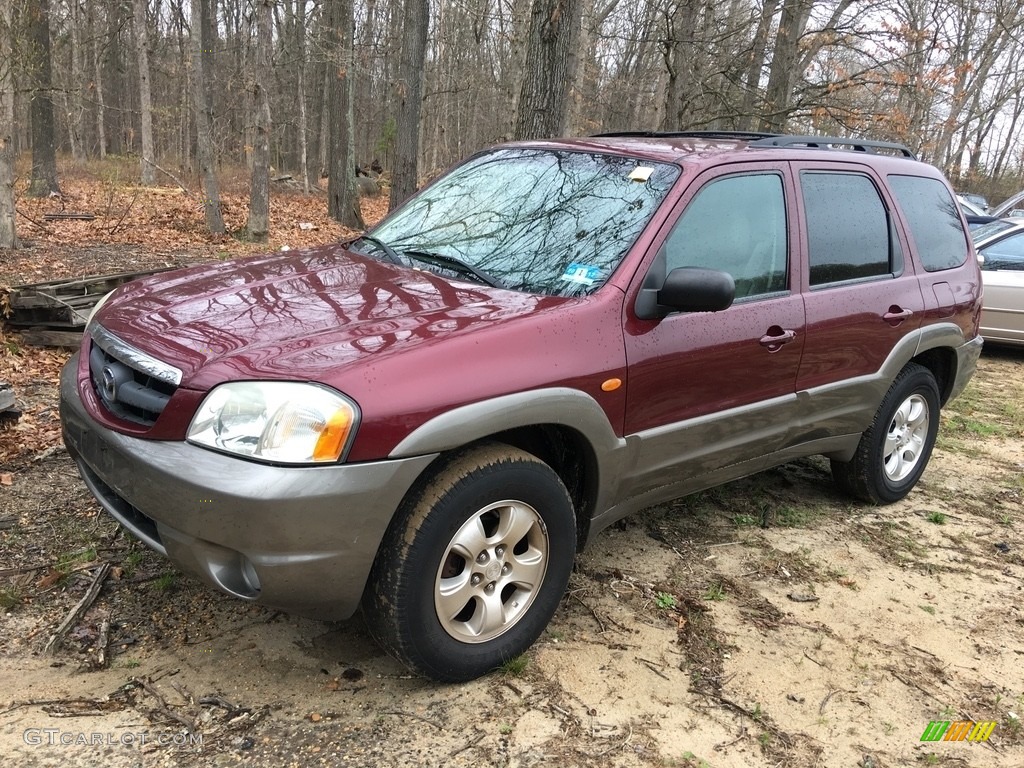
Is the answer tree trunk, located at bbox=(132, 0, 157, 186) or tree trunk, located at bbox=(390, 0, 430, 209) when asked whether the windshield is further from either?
tree trunk, located at bbox=(132, 0, 157, 186)

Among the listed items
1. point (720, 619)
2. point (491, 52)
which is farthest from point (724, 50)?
point (491, 52)

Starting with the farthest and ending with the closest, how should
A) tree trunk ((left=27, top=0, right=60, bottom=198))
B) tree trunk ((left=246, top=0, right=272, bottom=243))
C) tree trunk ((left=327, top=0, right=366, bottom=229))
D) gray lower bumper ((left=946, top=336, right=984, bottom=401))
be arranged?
tree trunk ((left=327, top=0, right=366, bottom=229))
tree trunk ((left=27, top=0, right=60, bottom=198))
tree trunk ((left=246, top=0, right=272, bottom=243))
gray lower bumper ((left=946, top=336, right=984, bottom=401))

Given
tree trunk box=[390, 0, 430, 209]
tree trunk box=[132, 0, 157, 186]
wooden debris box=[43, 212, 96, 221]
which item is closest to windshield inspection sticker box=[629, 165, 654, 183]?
tree trunk box=[390, 0, 430, 209]

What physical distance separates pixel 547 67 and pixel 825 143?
12.7ft

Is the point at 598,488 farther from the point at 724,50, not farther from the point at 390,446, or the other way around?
the point at 724,50

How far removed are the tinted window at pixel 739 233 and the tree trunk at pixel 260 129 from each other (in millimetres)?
10133

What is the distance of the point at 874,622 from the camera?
11.1 feet

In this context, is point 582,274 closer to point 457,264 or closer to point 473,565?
point 457,264

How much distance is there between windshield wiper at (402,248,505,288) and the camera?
3.08m

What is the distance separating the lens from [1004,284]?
28.7ft

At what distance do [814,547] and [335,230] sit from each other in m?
14.1

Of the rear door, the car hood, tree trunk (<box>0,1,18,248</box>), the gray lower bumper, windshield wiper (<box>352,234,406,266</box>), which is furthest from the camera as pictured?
tree trunk (<box>0,1,18,248</box>)

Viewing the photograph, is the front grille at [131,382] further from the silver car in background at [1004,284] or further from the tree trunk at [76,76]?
the tree trunk at [76,76]

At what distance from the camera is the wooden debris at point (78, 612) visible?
2.75m
